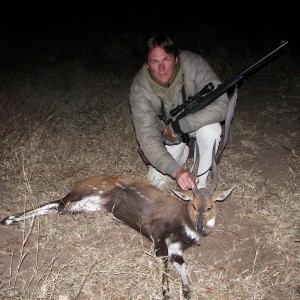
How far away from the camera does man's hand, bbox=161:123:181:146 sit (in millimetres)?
4774

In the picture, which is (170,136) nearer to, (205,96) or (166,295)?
(205,96)

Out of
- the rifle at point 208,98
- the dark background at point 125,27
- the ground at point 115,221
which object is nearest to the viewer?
the ground at point 115,221

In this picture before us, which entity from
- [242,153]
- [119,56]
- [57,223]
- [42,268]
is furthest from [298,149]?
[119,56]

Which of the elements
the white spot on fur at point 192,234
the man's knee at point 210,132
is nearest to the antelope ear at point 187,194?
the white spot on fur at point 192,234

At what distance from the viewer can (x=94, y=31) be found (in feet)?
45.0

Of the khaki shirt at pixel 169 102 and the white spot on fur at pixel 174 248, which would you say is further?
the khaki shirt at pixel 169 102

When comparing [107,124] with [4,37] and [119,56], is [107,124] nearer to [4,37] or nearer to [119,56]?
[119,56]

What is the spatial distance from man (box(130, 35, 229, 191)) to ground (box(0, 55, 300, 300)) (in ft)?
2.49

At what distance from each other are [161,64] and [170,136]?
0.92m

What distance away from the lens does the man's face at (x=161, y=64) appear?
14.3 ft

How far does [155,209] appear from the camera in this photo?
4.21m

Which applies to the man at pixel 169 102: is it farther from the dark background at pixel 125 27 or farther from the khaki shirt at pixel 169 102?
the dark background at pixel 125 27

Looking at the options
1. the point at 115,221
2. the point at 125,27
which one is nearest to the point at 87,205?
the point at 115,221

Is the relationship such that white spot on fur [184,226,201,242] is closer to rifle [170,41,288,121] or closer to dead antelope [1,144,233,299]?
dead antelope [1,144,233,299]
